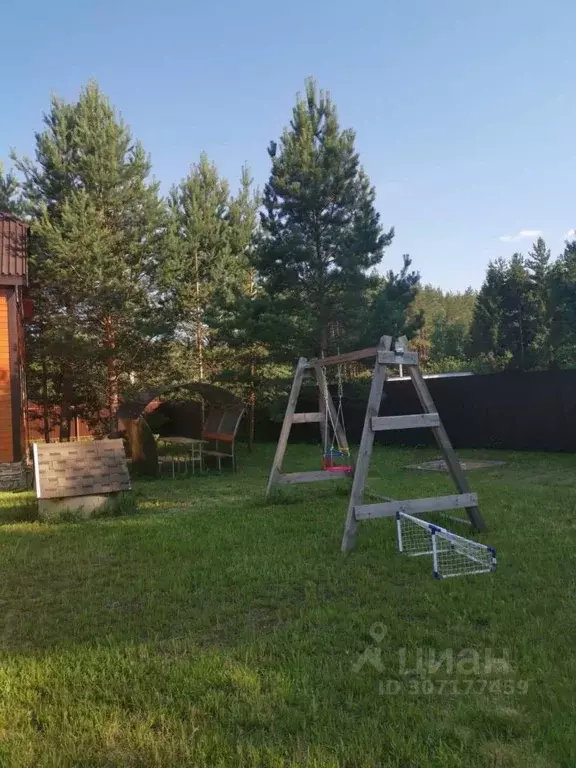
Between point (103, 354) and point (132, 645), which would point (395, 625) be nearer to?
point (132, 645)

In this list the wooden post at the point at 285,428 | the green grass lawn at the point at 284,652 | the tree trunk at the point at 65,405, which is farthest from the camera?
the tree trunk at the point at 65,405

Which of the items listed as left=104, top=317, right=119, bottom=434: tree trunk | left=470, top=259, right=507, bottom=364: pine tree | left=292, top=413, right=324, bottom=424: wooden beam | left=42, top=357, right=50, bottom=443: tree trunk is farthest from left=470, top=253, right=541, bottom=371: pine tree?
left=292, top=413, right=324, bottom=424: wooden beam

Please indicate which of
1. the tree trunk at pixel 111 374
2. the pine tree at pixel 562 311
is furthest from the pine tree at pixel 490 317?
the tree trunk at pixel 111 374

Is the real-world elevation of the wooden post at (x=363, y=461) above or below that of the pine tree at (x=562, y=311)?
below

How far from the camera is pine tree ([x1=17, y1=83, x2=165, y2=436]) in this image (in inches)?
562

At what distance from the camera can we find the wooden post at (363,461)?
4.88 meters

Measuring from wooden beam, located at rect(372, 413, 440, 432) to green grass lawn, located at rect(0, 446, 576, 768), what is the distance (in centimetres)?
99

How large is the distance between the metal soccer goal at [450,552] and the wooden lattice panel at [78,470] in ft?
11.9

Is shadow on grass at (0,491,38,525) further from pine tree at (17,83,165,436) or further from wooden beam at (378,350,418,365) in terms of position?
pine tree at (17,83,165,436)

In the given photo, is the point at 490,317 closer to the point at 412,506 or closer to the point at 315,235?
the point at 315,235

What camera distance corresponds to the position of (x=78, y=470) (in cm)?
701

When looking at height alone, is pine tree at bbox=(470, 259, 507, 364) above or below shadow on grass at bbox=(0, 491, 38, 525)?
above

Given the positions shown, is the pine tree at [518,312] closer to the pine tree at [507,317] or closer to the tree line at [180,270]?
the pine tree at [507,317]

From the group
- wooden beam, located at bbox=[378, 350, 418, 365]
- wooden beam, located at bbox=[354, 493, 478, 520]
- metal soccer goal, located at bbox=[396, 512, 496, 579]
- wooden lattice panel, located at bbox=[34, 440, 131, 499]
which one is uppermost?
wooden beam, located at bbox=[378, 350, 418, 365]
